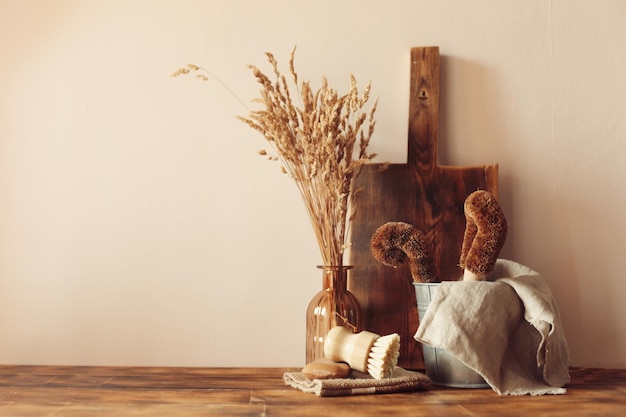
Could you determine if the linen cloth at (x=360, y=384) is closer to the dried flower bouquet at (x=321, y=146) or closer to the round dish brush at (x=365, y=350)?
the round dish brush at (x=365, y=350)

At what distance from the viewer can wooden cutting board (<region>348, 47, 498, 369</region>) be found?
1567mm

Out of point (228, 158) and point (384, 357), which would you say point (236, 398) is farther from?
point (228, 158)

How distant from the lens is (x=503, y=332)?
1318mm

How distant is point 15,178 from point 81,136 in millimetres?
185

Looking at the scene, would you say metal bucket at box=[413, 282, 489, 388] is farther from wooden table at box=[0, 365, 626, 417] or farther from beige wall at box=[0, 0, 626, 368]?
beige wall at box=[0, 0, 626, 368]

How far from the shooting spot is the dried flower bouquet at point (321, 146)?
4.82 feet

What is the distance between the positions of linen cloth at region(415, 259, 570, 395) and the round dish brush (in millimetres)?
66

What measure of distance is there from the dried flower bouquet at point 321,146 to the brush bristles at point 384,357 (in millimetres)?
247

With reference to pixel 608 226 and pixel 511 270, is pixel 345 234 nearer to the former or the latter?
pixel 511 270

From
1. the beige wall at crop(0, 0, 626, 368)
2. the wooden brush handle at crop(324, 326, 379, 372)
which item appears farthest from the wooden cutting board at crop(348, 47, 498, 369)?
the wooden brush handle at crop(324, 326, 379, 372)

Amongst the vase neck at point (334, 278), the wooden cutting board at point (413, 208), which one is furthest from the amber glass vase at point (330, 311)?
the wooden cutting board at point (413, 208)

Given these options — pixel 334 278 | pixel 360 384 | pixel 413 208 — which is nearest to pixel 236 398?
pixel 360 384

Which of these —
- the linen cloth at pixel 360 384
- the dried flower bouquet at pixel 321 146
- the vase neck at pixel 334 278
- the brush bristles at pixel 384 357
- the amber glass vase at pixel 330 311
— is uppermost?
the dried flower bouquet at pixel 321 146

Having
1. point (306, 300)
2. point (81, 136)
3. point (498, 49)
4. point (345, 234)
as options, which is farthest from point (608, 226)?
point (81, 136)
